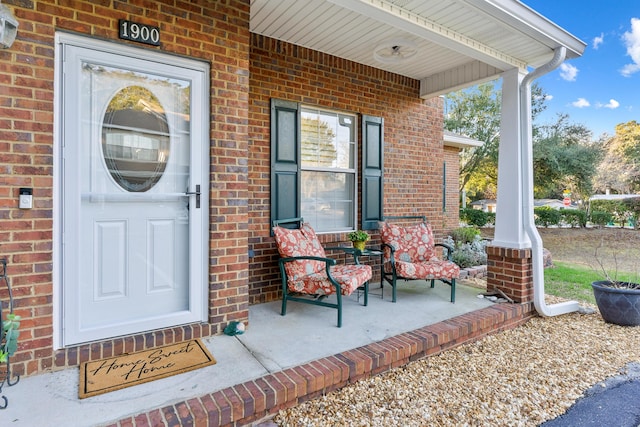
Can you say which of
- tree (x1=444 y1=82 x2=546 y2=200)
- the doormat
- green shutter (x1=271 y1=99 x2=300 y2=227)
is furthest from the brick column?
tree (x1=444 y1=82 x2=546 y2=200)

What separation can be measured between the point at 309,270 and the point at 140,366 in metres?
1.67

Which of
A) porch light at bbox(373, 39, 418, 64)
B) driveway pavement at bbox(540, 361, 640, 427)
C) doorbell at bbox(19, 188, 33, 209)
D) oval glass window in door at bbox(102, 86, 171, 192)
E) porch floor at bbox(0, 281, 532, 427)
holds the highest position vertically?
porch light at bbox(373, 39, 418, 64)

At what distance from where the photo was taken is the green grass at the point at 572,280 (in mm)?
4797

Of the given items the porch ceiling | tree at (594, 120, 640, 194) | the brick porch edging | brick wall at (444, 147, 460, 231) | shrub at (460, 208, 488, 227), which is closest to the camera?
the brick porch edging

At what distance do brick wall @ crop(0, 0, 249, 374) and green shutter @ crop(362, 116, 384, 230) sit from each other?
82.8 inches

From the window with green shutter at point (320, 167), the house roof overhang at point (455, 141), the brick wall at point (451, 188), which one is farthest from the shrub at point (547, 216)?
the window with green shutter at point (320, 167)

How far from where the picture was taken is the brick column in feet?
12.4

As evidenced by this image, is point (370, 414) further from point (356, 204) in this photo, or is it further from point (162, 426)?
point (356, 204)

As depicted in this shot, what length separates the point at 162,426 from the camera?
5.52ft

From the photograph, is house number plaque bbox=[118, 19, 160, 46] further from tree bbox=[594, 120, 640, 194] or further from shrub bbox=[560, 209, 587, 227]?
tree bbox=[594, 120, 640, 194]

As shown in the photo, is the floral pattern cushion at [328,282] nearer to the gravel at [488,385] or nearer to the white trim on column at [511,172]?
the gravel at [488,385]

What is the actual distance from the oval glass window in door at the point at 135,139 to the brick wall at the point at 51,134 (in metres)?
0.34

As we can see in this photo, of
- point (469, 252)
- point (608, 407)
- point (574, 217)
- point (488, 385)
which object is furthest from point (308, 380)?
point (574, 217)

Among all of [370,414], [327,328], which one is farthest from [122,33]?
[370,414]
